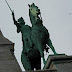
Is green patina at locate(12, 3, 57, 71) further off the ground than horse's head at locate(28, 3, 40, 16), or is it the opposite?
horse's head at locate(28, 3, 40, 16)

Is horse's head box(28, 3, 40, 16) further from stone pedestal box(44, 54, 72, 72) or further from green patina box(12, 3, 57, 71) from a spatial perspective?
stone pedestal box(44, 54, 72, 72)

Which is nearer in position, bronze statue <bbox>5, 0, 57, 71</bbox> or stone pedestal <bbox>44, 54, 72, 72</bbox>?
stone pedestal <bbox>44, 54, 72, 72</bbox>

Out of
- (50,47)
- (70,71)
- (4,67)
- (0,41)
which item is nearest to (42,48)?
(50,47)

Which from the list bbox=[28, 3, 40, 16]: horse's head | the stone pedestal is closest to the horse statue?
bbox=[28, 3, 40, 16]: horse's head

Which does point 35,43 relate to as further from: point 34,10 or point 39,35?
point 34,10

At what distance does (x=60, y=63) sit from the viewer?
29.0 ft

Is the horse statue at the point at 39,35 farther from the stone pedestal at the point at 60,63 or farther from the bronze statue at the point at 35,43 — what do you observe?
the stone pedestal at the point at 60,63

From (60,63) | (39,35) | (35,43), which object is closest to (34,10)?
(39,35)

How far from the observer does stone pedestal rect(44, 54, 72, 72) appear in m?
8.56

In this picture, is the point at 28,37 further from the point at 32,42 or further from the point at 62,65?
the point at 62,65

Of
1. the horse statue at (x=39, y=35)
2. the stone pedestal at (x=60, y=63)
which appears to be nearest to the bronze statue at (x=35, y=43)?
the horse statue at (x=39, y=35)

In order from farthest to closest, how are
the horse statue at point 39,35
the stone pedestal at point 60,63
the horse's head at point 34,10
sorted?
the horse's head at point 34,10, the horse statue at point 39,35, the stone pedestal at point 60,63

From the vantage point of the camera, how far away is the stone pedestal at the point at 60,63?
8.56m

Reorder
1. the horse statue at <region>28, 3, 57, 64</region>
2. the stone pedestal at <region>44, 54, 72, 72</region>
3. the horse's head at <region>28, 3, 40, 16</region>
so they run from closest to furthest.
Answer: the stone pedestal at <region>44, 54, 72, 72</region> → the horse statue at <region>28, 3, 57, 64</region> → the horse's head at <region>28, 3, 40, 16</region>
